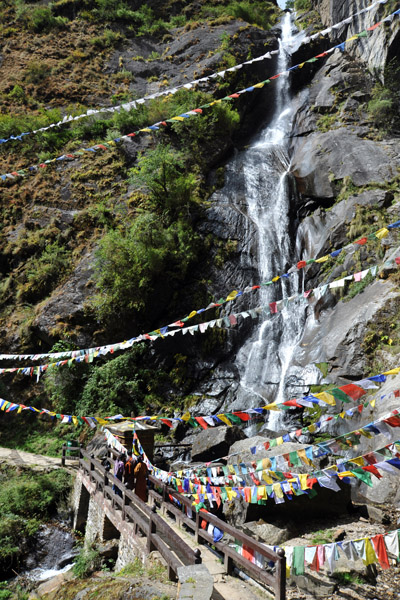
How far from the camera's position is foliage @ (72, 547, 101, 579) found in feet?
25.8

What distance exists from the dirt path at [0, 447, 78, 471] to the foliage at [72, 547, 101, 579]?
16.0 ft

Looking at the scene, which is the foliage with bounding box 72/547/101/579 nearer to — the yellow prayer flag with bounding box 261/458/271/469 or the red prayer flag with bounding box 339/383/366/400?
the yellow prayer flag with bounding box 261/458/271/469

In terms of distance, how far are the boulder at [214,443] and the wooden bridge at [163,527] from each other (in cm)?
201

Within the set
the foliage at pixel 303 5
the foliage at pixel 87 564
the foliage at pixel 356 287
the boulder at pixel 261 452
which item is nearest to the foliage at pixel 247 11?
the foliage at pixel 303 5

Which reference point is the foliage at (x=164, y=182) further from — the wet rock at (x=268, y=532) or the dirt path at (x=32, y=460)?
the wet rock at (x=268, y=532)

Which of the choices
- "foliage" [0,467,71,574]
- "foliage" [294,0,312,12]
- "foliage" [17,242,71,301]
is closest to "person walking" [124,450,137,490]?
"foliage" [0,467,71,574]

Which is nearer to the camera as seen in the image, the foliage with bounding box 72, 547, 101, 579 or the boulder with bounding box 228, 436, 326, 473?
the boulder with bounding box 228, 436, 326, 473

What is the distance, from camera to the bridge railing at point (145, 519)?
16.5 feet

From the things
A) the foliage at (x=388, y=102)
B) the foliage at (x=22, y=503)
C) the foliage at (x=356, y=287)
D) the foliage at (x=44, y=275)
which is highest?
the foliage at (x=388, y=102)

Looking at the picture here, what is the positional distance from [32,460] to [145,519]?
7853 mm

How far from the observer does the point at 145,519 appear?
7.52 m

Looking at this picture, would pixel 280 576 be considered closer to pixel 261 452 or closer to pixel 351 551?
pixel 351 551

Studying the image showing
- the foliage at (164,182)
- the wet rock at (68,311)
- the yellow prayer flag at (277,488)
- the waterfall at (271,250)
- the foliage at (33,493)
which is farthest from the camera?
the foliage at (164,182)

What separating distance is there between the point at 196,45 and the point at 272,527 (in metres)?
33.5
